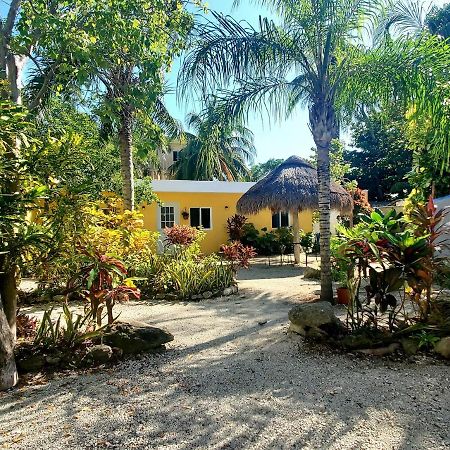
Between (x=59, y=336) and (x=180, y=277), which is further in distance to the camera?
(x=180, y=277)

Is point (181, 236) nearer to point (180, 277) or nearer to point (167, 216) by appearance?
point (180, 277)

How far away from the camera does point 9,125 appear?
11.7 feet

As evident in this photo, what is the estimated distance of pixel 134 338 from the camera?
14.8ft

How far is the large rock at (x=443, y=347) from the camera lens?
408 cm

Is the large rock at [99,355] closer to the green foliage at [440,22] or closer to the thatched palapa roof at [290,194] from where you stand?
the thatched palapa roof at [290,194]

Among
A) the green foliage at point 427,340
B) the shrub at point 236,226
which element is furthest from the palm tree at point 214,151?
the green foliage at point 427,340

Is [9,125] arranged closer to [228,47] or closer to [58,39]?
[58,39]

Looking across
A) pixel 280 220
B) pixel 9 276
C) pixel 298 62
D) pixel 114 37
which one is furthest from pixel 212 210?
pixel 9 276

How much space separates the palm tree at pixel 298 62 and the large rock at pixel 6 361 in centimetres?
479

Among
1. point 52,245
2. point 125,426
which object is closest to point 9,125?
point 52,245

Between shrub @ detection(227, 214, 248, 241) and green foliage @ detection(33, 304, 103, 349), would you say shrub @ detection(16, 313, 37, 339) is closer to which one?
green foliage @ detection(33, 304, 103, 349)

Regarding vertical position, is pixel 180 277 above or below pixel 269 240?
below

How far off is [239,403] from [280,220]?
53.1 ft

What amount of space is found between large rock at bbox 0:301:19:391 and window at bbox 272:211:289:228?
15.9 meters
